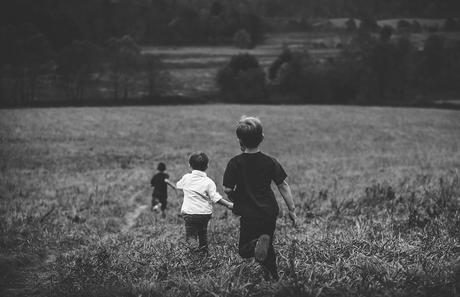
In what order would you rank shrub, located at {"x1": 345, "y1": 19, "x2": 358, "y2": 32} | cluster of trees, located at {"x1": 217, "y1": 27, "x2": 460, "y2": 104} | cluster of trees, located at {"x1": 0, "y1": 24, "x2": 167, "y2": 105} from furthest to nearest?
shrub, located at {"x1": 345, "y1": 19, "x2": 358, "y2": 32}
cluster of trees, located at {"x1": 217, "y1": 27, "x2": 460, "y2": 104}
cluster of trees, located at {"x1": 0, "y1": 24, "x2": 167, "y2": 105}

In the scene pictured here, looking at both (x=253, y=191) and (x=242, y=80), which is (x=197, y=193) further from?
(x=242, y=80)

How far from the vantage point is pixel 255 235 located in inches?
169

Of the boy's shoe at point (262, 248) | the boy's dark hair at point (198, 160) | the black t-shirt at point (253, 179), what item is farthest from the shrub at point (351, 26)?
the boy's shoe at point (262, 248)

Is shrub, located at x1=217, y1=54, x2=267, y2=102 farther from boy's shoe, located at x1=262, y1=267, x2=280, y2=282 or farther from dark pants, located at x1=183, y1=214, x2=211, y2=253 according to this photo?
boy's shoe, located at x1=262, y1=267, x2=280, y2=282

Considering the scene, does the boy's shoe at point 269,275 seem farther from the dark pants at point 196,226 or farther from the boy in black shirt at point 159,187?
the boy in black shirt at point 159,187

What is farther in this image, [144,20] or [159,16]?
[159,16]

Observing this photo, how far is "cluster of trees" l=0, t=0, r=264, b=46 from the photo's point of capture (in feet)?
264

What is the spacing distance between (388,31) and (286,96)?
3918cm

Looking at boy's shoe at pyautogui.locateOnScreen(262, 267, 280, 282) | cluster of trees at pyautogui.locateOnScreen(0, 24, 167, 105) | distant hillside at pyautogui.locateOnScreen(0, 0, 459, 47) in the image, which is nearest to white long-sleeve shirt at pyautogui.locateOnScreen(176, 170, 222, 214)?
boy's shoe at pyautogui.locateOnScreen(262, 267, 280, 282)

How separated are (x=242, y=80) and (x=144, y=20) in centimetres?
4157

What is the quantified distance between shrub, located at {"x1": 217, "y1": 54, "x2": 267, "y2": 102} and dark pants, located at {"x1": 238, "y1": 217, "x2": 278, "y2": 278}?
2629 inches

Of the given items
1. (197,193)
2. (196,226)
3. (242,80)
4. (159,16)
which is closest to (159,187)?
(196,226)

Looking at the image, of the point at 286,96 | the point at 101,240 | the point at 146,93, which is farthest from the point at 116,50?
the point at 101,240

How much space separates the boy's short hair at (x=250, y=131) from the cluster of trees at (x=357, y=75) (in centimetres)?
6681
